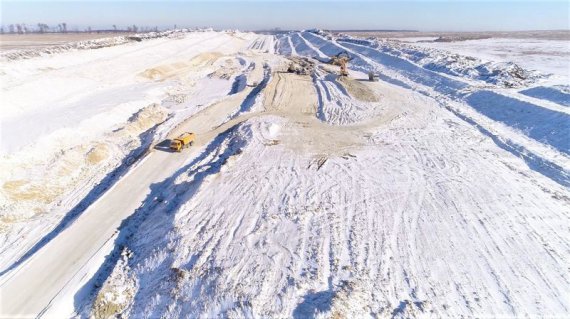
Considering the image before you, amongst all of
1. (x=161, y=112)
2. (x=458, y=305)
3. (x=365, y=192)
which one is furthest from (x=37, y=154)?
(x=458, y=305)

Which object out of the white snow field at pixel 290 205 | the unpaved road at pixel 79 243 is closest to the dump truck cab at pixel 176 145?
the unpaved road at pixel 79 243

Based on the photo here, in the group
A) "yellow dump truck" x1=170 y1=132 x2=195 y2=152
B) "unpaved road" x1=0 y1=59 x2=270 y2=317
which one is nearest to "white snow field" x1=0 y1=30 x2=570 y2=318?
"unpaved road" x1=0 y1=59 x2=270 y2=317

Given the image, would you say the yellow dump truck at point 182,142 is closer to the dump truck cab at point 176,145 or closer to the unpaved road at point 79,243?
the dump truck cab at point 176,145

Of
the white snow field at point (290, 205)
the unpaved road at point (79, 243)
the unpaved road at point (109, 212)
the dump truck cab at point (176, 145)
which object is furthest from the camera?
the dump truck cab at point (176, 145)

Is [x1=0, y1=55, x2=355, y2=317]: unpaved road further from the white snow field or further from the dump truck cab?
the dump truck cab

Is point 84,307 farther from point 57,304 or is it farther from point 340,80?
point 340,80

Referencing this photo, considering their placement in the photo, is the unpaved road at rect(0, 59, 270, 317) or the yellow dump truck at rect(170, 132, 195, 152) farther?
the yellow dump truck at rect(170, 132, 195, 152)

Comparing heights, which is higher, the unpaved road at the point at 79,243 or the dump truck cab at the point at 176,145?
the dump truck cab at the point at 176,145
